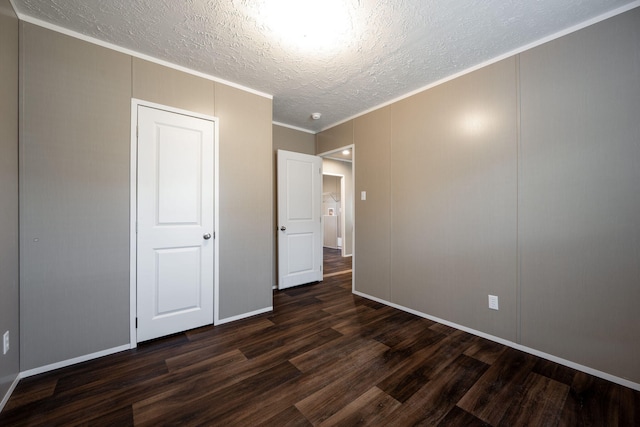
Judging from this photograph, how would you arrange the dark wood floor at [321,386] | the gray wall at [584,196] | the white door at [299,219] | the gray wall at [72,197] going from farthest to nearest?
the white door at [299,219], the gray wall at [72,197], the gray wall at [584,196], the dark wood floor at [321,386]

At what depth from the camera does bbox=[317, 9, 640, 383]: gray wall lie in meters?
1.72

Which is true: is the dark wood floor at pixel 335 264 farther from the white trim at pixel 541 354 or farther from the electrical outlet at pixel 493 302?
the electrical outlet at pixel 493 302

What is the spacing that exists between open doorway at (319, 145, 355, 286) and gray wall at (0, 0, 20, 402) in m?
3.18

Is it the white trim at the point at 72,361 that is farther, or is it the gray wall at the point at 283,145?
the gray wall at the point at 283,145

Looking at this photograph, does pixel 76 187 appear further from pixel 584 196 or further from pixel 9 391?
pixel 584 196

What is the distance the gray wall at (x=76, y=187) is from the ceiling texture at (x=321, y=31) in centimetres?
24

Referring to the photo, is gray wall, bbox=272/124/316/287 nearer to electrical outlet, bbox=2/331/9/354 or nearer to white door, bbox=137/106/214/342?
white door, bbox=137/106/214/342

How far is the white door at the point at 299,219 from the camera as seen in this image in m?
3.77

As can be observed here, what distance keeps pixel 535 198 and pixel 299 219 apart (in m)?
2.80

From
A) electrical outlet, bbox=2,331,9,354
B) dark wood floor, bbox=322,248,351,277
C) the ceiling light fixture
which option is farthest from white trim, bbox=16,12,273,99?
dark wood floor, bbox=322,248,351,277

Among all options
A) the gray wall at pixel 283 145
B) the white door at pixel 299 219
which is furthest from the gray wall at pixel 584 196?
the gray wall at pixel 283 145

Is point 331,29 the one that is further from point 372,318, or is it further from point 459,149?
point 372,318

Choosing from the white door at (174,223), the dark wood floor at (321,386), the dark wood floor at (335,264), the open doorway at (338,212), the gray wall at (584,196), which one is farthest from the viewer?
the open doorway at (338,212)

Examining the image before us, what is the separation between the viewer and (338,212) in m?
7.46
